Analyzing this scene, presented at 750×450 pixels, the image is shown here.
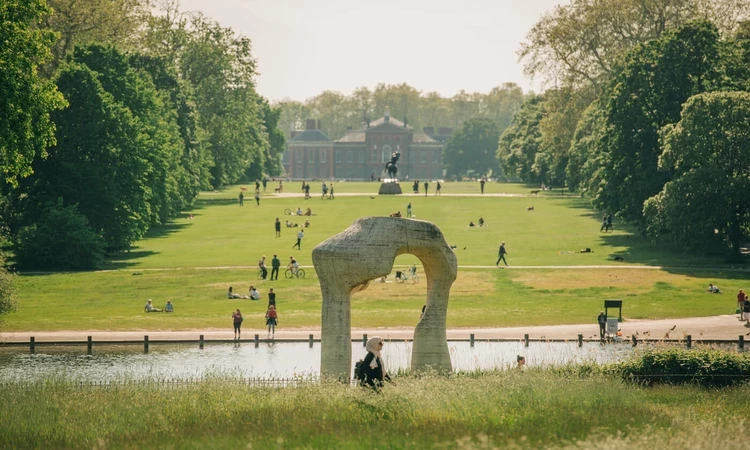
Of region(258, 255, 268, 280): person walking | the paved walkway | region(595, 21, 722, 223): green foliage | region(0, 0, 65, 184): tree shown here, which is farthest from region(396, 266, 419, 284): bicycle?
region(0, 0, 65, 184): tree

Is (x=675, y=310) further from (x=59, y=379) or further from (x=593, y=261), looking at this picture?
(x=59, y=379)

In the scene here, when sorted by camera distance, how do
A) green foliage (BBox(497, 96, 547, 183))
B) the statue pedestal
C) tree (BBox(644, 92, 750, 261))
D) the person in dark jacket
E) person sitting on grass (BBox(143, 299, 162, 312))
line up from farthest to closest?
green foliage (BBox(497, 96, 547, 183)), the statue pedestal, tree (BBox(644, 92, 750, 261)), person sitting on grass (BBox(143, 299, 162, 312)), the person in dark jacket

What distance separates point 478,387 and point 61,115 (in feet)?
169

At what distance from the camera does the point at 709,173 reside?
222ft

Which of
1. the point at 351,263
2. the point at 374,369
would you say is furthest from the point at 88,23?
the point at 374,369

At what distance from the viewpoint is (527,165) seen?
5881 inches

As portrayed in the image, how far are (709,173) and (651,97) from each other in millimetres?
13449

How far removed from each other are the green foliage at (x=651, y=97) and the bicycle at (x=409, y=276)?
1970cm

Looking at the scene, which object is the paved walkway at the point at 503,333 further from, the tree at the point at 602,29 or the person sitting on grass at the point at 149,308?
the tree at the point at 602,29

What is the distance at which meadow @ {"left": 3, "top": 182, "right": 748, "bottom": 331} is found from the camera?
54625 millimetres

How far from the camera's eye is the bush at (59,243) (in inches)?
2734

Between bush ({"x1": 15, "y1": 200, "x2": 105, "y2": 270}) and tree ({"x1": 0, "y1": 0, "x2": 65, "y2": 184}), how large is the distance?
20289mm

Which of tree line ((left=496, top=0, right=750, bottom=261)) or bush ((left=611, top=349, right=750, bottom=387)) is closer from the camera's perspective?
bush ((left=611, top=349, right=750, bottom=387))

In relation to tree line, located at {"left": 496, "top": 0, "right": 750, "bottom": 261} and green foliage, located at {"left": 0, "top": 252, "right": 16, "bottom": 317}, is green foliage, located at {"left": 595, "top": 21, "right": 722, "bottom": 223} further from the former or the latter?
green foliage, located at {"left": 0, "top": 252, "right": 16, "bottom": 317}
